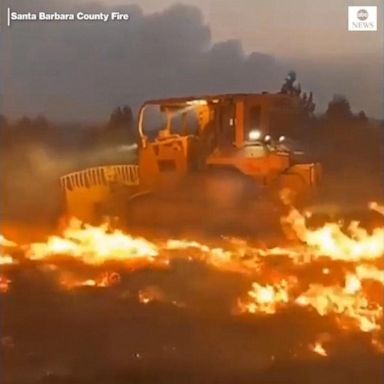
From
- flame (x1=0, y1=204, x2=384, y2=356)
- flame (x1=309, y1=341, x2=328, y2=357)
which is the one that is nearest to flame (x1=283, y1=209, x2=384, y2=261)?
flame (x1=0, y1=204, x2=384, y2=356)

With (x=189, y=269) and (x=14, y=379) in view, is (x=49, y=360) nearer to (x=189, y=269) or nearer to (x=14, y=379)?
(x=14, y=379)

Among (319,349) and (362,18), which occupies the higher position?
(362,18)

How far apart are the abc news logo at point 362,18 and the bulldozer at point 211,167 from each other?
0.41 ft

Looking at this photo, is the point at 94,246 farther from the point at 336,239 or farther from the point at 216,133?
the point at 336,239

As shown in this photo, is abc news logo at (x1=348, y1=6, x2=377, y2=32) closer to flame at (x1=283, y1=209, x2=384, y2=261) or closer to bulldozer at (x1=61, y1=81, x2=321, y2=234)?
bulldozer at (x1=61, y1=81, x2=321, y2=234)

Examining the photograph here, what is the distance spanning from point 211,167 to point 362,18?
303 mm

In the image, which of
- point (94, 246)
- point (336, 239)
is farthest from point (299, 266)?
point (94, 246)

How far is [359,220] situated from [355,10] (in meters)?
0.30

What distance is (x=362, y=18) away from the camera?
120cm

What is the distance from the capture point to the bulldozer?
1229mm

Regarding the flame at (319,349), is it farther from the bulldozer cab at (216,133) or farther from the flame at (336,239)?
the bulldozer cab at (216,133)

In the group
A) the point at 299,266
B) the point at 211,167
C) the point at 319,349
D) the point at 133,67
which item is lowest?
the point at 319,349

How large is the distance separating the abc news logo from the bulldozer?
4.9 inches

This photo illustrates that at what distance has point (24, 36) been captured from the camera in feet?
3.98
